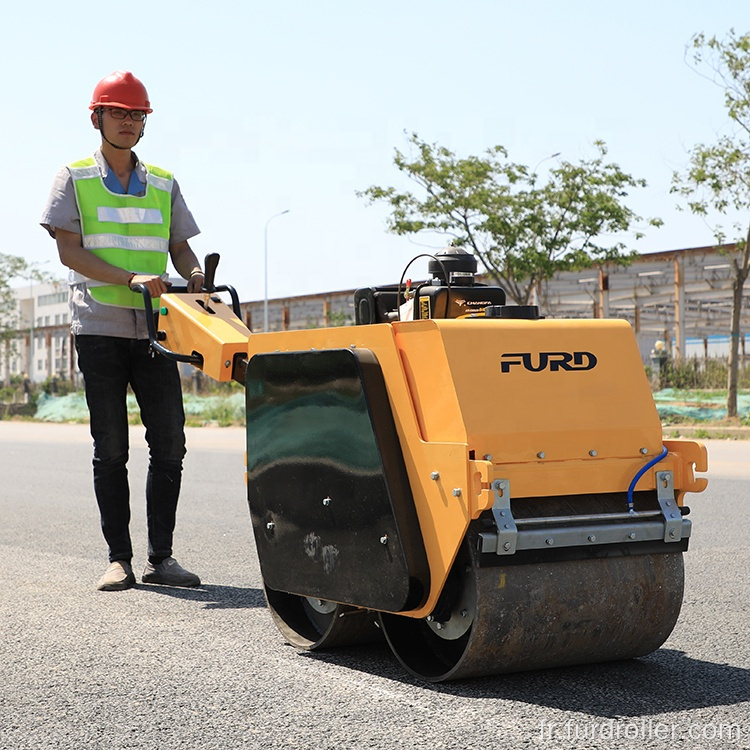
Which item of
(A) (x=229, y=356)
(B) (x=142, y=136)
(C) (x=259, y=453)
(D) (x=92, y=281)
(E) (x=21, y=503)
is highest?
(B) (x=142, y=136)

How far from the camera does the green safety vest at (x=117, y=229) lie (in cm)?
602

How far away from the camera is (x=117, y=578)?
5914 mm

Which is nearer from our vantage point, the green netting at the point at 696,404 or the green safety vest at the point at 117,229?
the green safety vest at the point at 117,229

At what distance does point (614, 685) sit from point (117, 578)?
9.25 ft

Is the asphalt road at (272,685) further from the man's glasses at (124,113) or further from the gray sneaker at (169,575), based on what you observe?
the man's glasses at (124,113)

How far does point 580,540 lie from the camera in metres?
3.92

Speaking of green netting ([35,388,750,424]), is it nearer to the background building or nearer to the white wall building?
the background building

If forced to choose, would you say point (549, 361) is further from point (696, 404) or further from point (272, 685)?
point (696, 404)

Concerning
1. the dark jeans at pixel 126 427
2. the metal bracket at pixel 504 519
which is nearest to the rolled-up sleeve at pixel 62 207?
the dark jeans at pixel 126 427

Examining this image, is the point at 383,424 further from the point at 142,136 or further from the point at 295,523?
the point at 142,136

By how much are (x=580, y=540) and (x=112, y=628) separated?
2088mm

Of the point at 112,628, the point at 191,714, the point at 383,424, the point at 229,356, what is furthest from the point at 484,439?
the point at 112,628

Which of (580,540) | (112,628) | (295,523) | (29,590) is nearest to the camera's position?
(580,540)

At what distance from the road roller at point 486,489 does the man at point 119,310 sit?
1824mm
